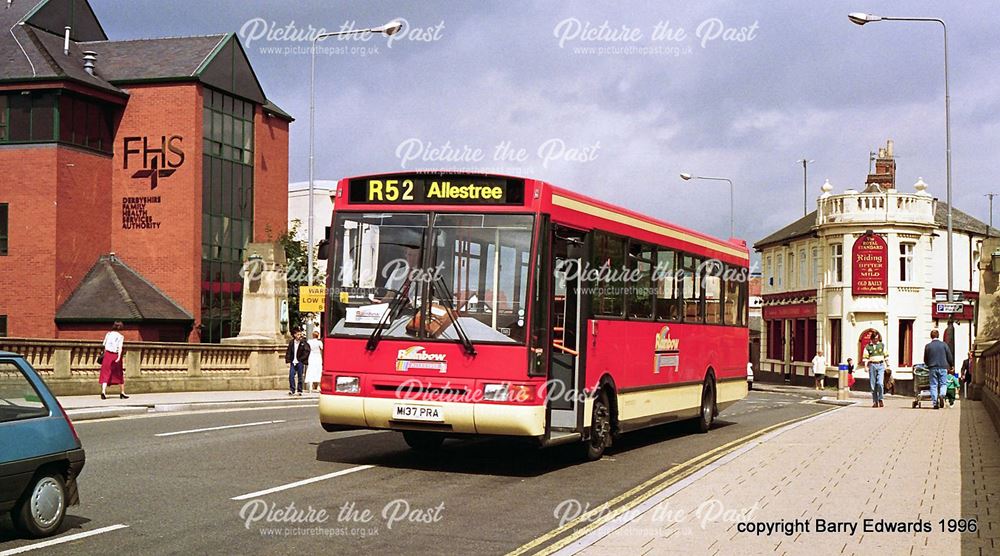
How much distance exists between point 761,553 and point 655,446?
8697 mm

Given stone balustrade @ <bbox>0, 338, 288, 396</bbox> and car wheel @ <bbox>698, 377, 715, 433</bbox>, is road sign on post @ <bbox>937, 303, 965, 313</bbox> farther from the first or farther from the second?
stone balustrade @ <bbox>0, 338, 288, 396</bbox>

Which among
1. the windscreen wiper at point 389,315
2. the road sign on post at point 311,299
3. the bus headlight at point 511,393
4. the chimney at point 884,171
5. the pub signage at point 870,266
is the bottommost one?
the bus headlight at point 511,393

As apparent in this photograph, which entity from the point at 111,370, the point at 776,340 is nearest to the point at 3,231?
the point at 111,370

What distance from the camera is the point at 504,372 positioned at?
11.9m

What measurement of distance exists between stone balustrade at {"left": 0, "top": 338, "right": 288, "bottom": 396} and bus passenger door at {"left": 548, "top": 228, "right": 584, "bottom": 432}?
533 inches

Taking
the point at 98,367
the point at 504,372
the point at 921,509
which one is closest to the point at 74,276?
the point at 98,367

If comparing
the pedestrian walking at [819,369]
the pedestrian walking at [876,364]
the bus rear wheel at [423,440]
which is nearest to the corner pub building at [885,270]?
the pedestrian walking at [819,369]

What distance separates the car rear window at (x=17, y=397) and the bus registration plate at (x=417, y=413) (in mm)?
4406

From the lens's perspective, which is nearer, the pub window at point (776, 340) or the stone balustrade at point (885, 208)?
the stone balustrade at point (885, 208)

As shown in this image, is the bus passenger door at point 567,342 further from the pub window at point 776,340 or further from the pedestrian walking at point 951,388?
the pub window at point 776,340

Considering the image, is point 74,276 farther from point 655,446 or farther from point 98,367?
point 655,446

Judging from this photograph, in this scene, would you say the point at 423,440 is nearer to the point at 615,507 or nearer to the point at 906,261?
the point at 615,507

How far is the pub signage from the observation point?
58.9 meters

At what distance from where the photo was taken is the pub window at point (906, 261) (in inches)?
2339
